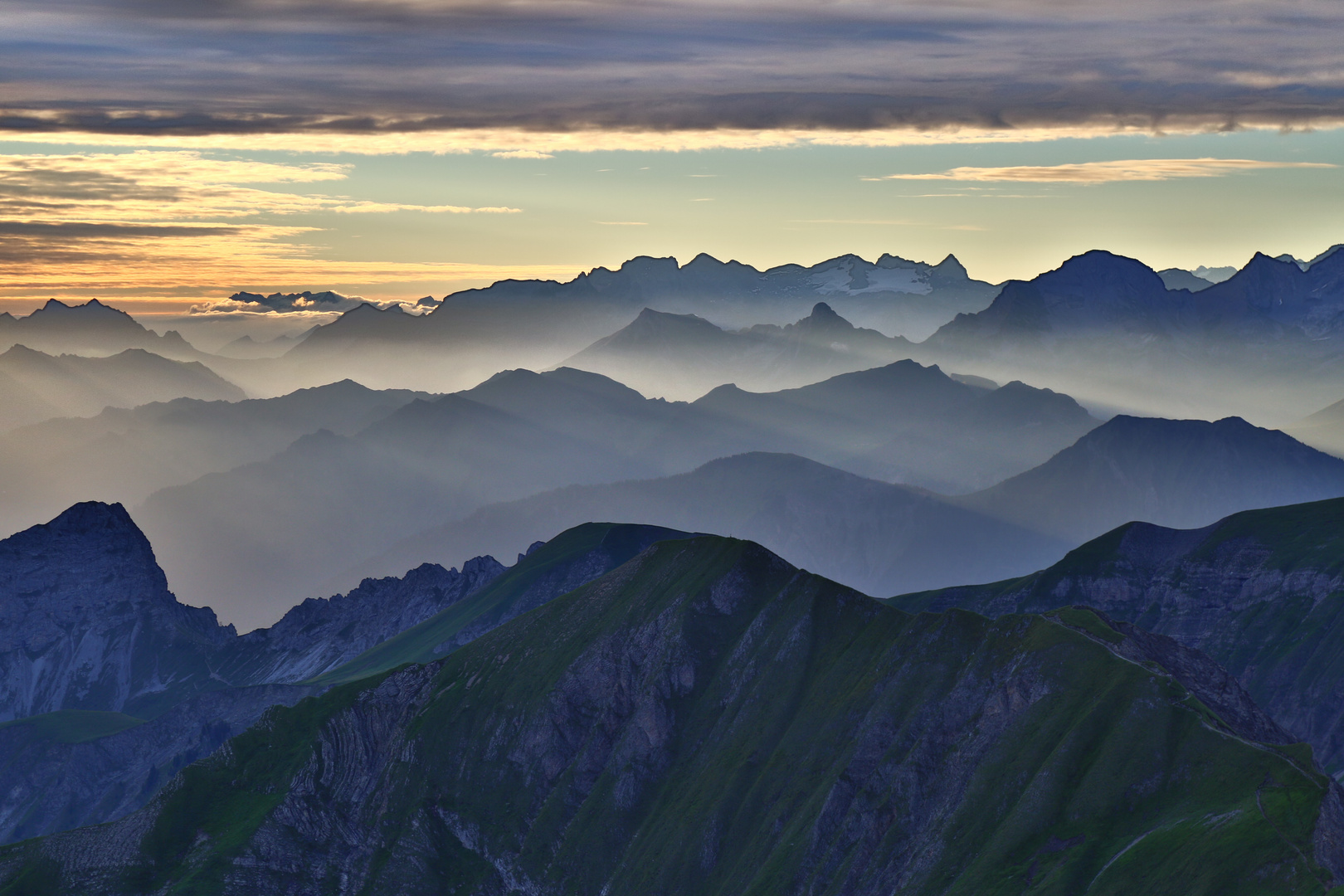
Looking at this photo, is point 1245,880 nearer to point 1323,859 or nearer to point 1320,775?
point 1323,859

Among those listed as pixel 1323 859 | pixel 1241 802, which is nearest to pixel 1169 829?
pixel 1241 802

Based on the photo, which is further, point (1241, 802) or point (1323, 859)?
point (1241, 802)

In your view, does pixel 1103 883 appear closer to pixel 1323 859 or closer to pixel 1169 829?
pixel 1169 829

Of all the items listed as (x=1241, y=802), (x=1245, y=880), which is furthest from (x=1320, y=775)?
(x=1245, y=880)

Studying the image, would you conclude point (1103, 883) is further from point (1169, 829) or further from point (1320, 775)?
point (1320, 775)

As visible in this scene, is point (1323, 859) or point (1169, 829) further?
point (1169, 829)

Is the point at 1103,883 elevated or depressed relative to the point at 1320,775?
depressed

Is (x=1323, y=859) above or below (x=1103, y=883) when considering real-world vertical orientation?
above
